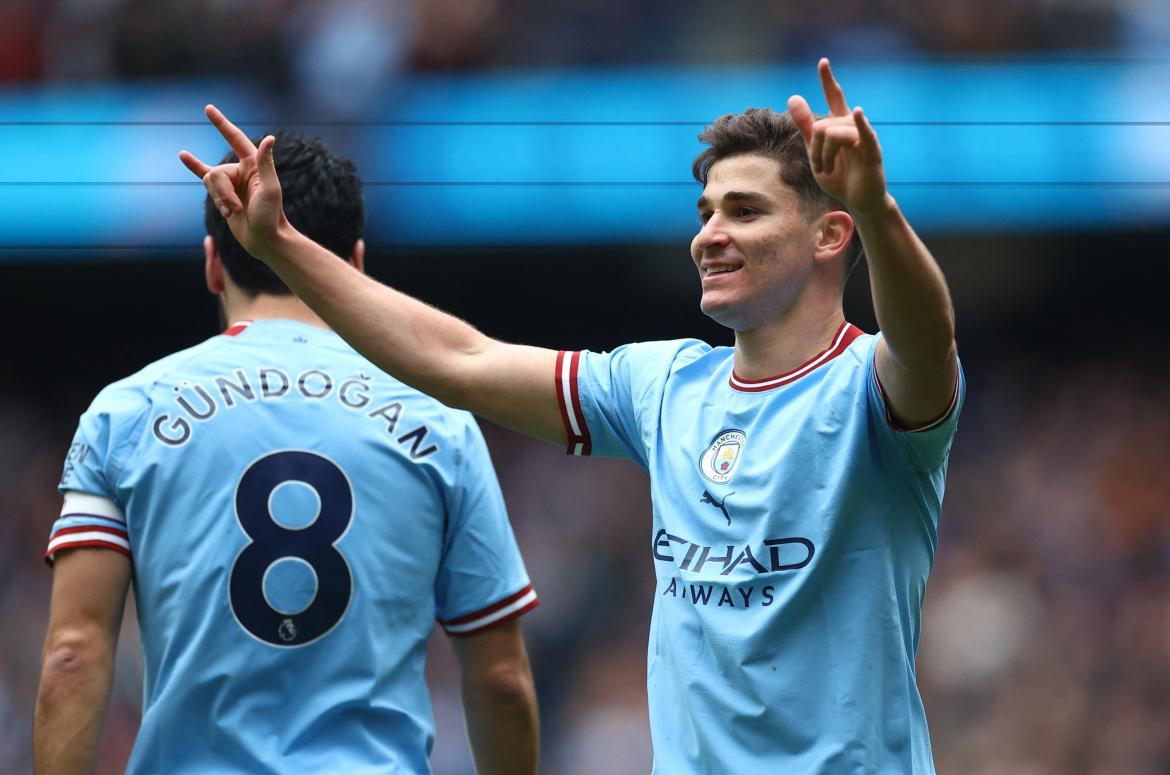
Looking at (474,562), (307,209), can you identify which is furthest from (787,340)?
(307,209)

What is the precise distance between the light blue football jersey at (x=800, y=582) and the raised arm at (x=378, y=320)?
36cm

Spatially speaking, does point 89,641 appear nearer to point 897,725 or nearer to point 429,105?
point 897,725

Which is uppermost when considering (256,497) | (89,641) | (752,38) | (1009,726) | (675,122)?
(752,38)

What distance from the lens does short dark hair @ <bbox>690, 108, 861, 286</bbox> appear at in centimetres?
287

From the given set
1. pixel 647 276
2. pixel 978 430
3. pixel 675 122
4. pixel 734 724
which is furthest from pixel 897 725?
pixel 978 430

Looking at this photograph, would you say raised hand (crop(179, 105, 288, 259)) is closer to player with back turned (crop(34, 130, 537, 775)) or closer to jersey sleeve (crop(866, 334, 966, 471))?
player with back turned (crop(34, 130, 537, 775))

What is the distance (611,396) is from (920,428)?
681 mm

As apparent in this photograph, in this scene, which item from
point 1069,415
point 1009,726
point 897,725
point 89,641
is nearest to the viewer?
point 897,725

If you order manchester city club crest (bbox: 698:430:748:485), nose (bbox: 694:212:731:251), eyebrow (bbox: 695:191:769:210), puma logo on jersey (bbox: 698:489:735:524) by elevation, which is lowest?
puma logo on jersey (bbox: 698:489:735:524)

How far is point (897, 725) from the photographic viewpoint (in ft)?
8.50

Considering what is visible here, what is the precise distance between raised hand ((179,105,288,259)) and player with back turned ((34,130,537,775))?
496 millimetres

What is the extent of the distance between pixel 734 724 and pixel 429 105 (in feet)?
20.3

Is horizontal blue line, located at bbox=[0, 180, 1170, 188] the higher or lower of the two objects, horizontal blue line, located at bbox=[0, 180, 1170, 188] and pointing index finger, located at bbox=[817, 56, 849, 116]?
the higher


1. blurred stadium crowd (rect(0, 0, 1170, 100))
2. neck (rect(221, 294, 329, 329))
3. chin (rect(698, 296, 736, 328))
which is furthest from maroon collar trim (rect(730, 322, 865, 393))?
blurred stadium crowd (rect(0, 0, 1170, 100))
